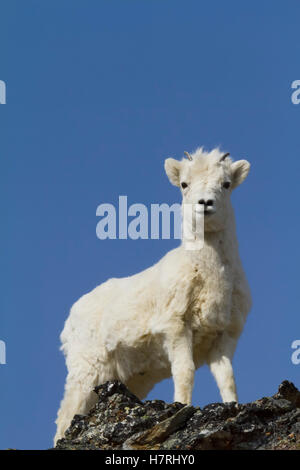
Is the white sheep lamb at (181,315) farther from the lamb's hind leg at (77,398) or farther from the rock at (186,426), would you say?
the rock at (186,426)

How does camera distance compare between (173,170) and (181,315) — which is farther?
(173,170)

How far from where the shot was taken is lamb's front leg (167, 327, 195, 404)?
57.9ft

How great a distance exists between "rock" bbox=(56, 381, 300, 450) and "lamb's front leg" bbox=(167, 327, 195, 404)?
175cm

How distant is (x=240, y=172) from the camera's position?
19.2 meters

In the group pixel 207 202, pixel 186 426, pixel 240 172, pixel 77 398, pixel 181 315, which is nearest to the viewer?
pixel 186 426

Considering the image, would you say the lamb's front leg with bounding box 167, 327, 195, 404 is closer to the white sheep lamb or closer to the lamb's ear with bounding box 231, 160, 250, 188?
the white sheep lamb

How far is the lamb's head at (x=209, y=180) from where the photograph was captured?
18.0 meters

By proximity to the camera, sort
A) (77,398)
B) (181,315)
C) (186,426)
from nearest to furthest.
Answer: (186,426), (181,315), (77,398)

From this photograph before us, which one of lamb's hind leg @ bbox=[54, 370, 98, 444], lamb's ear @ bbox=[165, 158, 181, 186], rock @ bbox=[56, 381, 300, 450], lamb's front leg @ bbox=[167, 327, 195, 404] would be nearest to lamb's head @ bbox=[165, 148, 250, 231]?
lamb's ear @ bbox=[165, 158, 181, 186]

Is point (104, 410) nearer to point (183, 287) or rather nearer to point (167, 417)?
point (167, 417)

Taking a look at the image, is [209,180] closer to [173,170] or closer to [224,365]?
[173,170]

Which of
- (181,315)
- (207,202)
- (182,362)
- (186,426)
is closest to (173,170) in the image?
(207,202)

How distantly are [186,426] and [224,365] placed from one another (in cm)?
351
